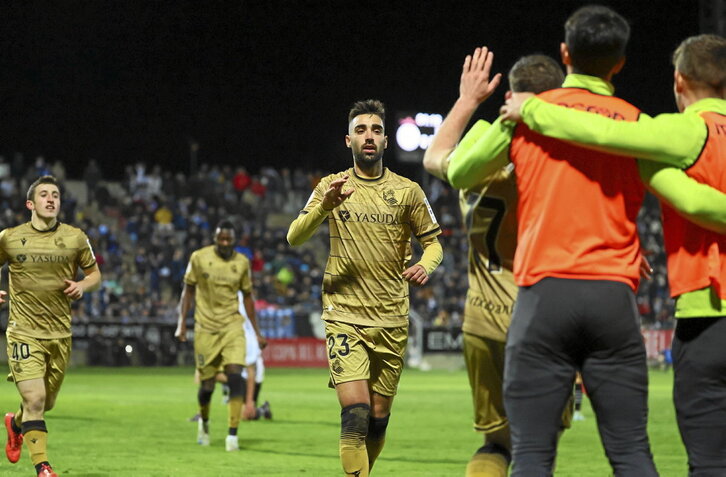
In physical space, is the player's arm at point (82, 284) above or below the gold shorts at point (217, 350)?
above

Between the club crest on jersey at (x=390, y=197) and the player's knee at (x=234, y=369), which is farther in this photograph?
the player's knee at (x=234, y=369)

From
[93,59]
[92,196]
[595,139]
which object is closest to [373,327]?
[595,139]

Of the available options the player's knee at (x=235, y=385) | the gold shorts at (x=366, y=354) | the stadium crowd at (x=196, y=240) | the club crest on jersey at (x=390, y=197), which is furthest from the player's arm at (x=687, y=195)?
the stadium crowd at (x=196, y=240)

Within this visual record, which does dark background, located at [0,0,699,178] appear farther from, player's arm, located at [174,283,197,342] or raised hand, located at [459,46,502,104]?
raised hand, located at [459,46,502,104]

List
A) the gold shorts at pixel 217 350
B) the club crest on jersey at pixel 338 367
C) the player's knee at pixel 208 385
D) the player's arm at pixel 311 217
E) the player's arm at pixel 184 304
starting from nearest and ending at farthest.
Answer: the player's arm at pixel 311 217 → the club crest on jersey at pixel 338 367 → the player's knee at pixel 208 385 → the gold shorts at pixel 217 350 → the player's arm at pixel 184 304

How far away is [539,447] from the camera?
4742 mm

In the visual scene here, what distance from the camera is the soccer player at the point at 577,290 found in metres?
4.71

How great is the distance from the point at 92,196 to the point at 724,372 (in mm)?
37979

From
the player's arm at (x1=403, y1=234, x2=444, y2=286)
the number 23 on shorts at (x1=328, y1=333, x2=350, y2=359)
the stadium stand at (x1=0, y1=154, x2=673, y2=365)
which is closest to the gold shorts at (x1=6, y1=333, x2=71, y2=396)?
the number 23 on shorts at (x1=328, y1=333, x2=350, y2=359)

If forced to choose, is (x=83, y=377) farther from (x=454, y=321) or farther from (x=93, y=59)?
(x=93, y=59)

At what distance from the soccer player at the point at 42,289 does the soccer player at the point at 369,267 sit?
302 centimetres

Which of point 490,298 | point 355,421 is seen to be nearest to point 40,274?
point 355,421

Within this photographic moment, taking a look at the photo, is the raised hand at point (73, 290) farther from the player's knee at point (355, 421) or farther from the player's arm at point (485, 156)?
the player's arm at point (485, 156)

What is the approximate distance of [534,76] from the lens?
17.2ft
